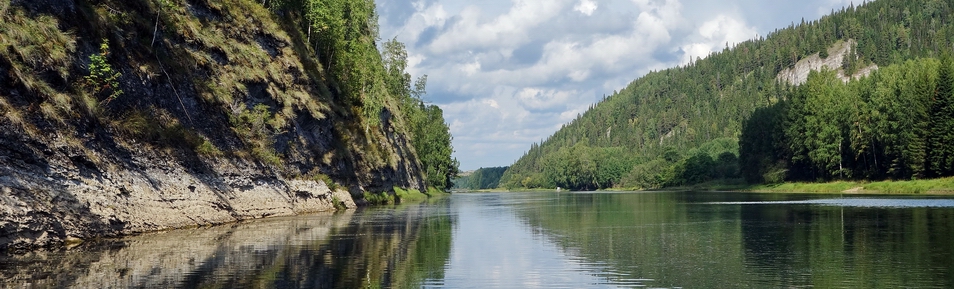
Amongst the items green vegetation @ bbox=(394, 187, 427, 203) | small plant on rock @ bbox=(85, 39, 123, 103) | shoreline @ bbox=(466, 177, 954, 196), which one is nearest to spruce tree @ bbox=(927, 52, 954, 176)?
shoreline @ bbox=(466, 177, 954, 196)

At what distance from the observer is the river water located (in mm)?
Answer: 20484

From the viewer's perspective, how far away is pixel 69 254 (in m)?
26.6

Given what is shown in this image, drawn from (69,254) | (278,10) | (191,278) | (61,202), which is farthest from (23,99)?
(278,10)

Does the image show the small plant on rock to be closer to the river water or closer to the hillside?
the hillside

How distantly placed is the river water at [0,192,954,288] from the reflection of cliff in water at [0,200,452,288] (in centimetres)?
4

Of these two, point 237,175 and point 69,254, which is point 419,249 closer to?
point 69,254

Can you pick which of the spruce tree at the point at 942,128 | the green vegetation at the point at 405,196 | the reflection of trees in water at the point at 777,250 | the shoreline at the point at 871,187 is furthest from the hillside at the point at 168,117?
the spruce tree at the point at 942,128

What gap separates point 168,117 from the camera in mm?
42938

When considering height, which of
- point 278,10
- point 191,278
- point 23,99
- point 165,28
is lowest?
point 191,278

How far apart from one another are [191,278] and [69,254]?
804cm

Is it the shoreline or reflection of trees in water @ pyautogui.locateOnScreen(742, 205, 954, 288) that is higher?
the shoreline

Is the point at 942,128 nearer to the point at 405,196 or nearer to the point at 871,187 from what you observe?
the point at 871,187

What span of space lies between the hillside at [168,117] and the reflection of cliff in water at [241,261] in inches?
89.4

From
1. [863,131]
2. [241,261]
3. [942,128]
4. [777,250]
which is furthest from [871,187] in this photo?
[241,261]
